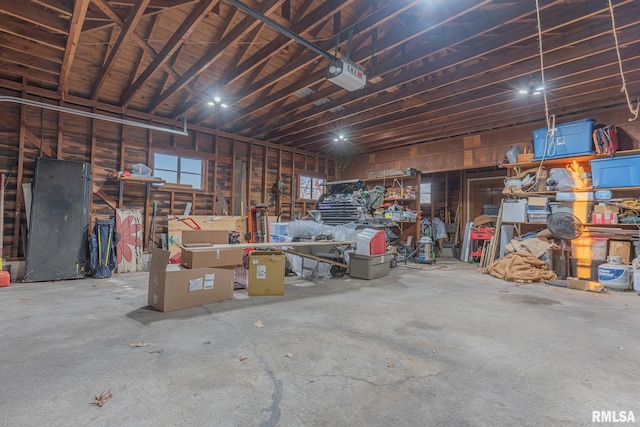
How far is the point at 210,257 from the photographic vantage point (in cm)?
333

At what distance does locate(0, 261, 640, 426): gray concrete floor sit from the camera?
4.84 ft

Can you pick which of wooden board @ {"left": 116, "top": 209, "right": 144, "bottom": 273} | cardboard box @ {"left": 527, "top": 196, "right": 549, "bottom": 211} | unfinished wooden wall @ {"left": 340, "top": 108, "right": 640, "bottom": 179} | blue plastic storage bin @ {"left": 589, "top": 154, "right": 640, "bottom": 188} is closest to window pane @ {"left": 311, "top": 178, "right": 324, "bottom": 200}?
A: unfinished wooden wall @ {"left": 340, "top": 108, "right": 640, "bottom": 179}

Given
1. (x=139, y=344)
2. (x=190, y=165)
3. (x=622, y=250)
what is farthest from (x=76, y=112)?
(x=622, y=250)

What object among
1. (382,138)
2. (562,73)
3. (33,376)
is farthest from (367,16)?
(382,138)

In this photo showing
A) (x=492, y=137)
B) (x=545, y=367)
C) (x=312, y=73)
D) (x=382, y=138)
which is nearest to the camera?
(x=545, y=367)

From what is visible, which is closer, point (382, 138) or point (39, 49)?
point (39, 49)

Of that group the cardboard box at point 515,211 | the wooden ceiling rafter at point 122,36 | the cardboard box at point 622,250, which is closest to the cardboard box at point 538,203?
the cardboard box at point 515,211

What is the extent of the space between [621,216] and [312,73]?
545 cm

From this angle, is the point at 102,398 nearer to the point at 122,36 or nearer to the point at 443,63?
the point at 122,36

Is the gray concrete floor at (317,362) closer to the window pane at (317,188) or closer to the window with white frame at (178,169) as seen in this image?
the window with white frame at (178,169)

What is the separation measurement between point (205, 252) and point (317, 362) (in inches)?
73.5

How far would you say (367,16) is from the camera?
3219 mm

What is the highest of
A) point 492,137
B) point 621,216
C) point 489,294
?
point 492,137

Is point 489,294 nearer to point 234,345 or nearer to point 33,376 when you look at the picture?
point 234,345
